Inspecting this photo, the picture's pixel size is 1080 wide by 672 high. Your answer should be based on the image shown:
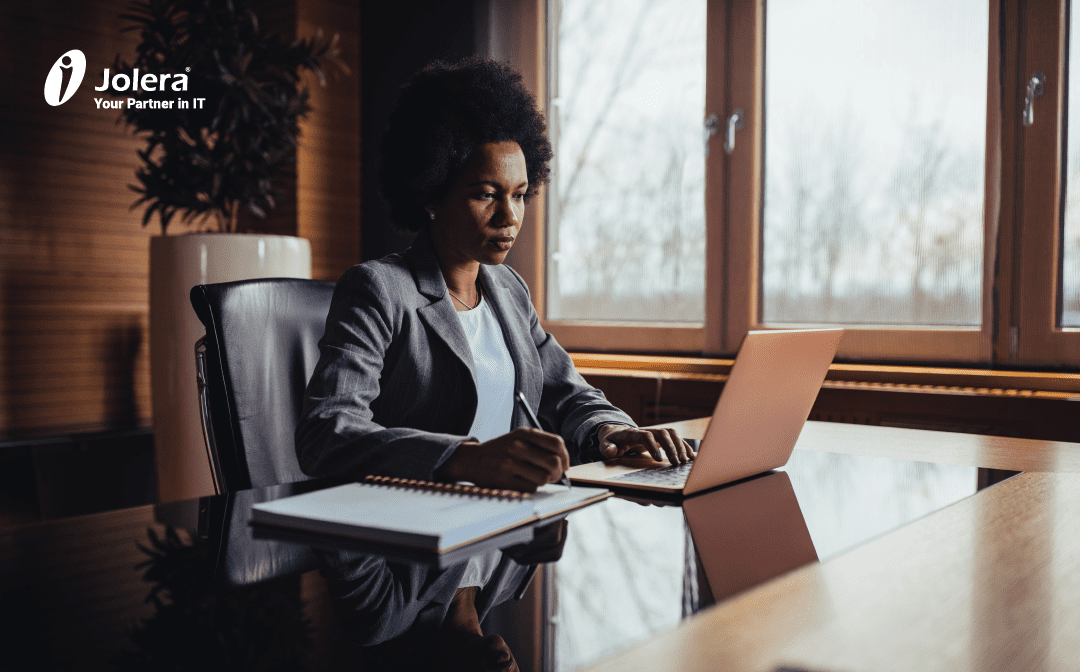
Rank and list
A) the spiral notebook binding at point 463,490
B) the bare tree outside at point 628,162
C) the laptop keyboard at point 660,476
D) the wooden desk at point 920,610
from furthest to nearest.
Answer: the bare tree outside at point 628,162
the laptop keyboard at point 660,476
the spiral notebook binding at point 463,490
the wooden desk at point 920,610

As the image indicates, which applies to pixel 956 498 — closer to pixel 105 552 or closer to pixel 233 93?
pixel 105 552

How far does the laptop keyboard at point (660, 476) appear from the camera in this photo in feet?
3.39

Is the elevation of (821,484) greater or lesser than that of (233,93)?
lesser

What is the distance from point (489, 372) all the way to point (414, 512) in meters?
0.70

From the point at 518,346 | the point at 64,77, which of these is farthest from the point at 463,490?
the point at 64,77

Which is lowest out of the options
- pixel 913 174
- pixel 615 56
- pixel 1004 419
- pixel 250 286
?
pixel 1004 419

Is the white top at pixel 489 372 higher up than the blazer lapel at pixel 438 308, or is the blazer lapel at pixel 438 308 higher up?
the blazer lapel at pixel 438 308

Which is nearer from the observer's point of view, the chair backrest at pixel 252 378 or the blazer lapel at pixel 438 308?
the chair backrest at pixel 252 378

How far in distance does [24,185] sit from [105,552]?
261 cm

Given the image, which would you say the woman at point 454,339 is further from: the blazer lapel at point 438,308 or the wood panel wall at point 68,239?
the wood panel wall at point 68,239

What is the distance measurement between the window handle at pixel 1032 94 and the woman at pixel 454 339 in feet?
4.43

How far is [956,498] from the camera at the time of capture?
3.22 feet

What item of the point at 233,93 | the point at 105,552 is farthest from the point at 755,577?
the point at 233,93

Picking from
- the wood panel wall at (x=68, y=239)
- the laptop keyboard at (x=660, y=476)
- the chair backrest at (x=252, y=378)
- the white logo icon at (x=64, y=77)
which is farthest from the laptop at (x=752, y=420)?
the white logo icon at (x=64, y=77)
